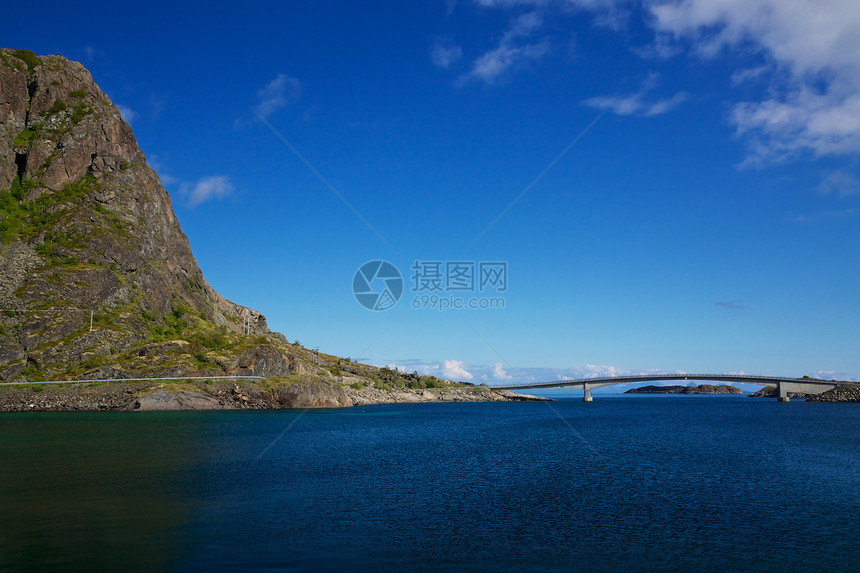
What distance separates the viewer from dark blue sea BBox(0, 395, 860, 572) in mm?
26516

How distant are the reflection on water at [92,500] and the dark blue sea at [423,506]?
0.58ft

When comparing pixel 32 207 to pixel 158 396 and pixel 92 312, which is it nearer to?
pixel 92 312

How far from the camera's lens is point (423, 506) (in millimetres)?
38219

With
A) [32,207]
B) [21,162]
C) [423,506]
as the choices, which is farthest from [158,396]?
[423,506]

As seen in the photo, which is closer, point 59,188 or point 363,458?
point 363,458

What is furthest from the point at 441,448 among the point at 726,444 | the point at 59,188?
the point at 59,188

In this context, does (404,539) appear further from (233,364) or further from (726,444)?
(233,364)

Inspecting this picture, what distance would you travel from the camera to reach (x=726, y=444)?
7769 centimetres

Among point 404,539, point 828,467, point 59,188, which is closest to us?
point 404,539

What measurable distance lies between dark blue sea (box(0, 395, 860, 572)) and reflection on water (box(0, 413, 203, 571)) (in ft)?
0.58

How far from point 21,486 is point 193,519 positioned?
746 inches

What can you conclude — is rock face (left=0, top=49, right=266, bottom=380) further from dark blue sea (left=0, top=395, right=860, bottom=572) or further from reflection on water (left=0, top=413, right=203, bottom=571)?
dark blue sea (left=0, top=395, right=860, bottom=572)

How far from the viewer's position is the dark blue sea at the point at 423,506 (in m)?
26.5

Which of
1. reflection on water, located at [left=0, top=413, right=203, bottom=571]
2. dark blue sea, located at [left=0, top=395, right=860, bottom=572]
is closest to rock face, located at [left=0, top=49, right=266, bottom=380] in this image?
reflection on water, located at [left=0, top=413, right=203, bottom=571]
